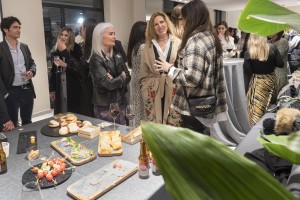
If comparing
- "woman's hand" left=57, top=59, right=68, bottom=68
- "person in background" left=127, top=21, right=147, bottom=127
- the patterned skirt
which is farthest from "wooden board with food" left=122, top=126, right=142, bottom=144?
the patterned skirt

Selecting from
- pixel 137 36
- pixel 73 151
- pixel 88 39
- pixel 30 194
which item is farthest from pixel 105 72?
pixel 30 194

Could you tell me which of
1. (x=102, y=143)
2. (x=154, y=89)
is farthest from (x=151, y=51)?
(x=102, y=143)

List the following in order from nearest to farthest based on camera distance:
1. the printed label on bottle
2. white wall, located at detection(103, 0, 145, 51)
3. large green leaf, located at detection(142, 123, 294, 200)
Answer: large green leaf, located at detection(142, 123, 294, 200) → the printed label on bottle → white wall, located at detection(103, 0, 145, 51)

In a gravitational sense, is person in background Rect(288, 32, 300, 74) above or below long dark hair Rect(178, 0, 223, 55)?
below

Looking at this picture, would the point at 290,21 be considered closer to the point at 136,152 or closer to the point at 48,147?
the point at 136,152

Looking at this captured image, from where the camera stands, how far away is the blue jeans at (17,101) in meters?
3.14

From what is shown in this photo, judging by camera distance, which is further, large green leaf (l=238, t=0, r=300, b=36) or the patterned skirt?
the patterned skirt

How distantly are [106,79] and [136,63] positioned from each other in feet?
1.37

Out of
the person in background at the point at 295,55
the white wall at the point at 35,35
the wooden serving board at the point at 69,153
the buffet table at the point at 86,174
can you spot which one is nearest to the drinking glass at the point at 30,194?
the buffet table at the point at 86,174

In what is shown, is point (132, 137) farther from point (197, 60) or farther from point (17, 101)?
point (17, 101)

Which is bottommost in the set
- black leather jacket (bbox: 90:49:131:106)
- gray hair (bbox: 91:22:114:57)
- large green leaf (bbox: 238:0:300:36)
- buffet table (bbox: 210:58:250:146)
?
buffet table (bbox: 210:58:250:146)

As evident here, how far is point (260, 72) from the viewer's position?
3344mm

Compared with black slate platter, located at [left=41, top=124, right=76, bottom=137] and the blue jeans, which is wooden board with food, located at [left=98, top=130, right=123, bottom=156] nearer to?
black slate platter, located at [left=41, top=124, right=76, bottom=137]

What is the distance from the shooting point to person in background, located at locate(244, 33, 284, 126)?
126 inches
